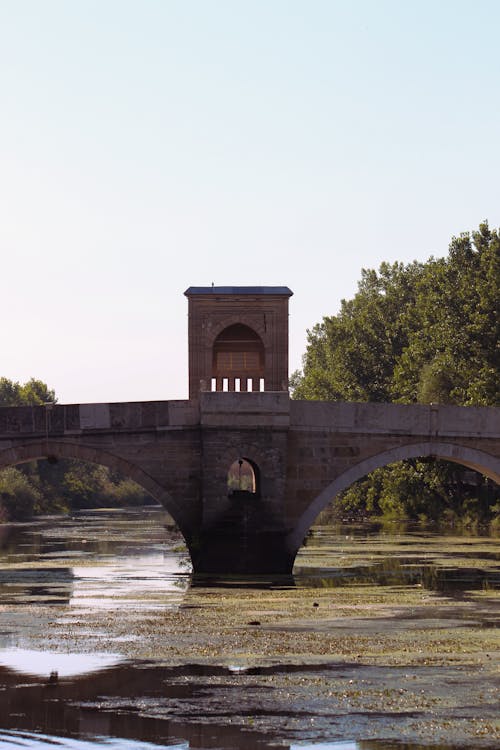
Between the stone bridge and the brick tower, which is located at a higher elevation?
the brick tower

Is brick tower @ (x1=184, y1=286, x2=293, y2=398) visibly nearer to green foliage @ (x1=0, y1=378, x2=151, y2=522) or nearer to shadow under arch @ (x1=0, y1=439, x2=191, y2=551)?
shadow under arch @ (x1=0, y1=439, x2=191, y2=551)

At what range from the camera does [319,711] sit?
53.4 ft

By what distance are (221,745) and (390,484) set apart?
1945 inches

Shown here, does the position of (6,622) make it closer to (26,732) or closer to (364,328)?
→ (26,732)

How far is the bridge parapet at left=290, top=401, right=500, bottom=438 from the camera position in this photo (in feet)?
109

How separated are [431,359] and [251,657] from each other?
43.2 meters

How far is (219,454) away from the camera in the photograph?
3266 centimetres

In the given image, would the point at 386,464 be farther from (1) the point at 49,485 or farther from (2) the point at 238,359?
(1) the point at 49,485

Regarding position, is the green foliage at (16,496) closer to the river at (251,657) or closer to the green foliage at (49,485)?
the green foliage at (49,485)

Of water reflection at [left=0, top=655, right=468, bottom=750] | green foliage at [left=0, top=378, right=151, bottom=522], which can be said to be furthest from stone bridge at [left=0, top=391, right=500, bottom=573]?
green foliage at [left=0, top=378, right=151, bottom=522]

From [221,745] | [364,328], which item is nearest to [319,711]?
[221,745]

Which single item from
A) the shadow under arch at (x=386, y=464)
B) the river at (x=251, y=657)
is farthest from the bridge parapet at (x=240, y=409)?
the river at (x=251, y=657)

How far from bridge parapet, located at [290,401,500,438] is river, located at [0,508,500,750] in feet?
11.0

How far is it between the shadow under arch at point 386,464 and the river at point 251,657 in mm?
1160
